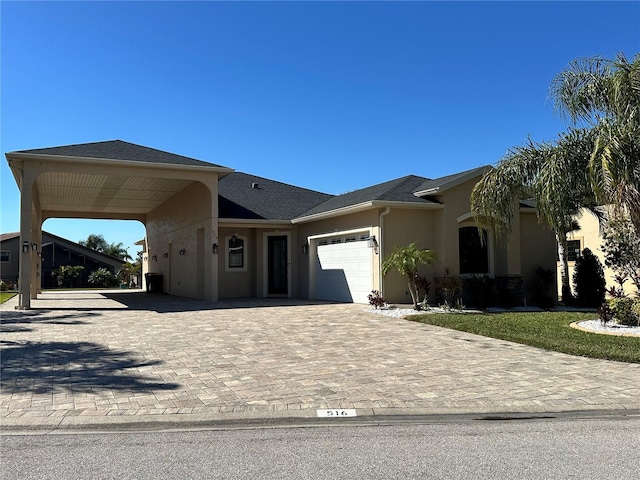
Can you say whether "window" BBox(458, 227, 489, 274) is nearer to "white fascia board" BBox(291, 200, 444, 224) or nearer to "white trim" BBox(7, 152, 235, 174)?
"white fascia board" BBox(291, 200, 444, 224)

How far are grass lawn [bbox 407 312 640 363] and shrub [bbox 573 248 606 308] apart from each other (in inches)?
95.1

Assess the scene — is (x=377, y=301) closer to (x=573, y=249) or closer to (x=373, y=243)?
(x=373, y=243)

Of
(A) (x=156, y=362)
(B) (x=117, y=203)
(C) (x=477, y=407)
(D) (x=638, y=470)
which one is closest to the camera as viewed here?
(D) (x=638, y=470)

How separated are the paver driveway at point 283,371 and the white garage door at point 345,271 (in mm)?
4604

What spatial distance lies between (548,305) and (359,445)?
13214 mm

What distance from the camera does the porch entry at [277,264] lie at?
810 inches

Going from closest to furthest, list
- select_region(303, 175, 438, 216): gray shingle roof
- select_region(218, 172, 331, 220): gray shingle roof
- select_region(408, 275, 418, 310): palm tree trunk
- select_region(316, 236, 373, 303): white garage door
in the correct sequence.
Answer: select_region(408, 275, 418, 310): palm tree trunk < select_region(303, 175, 438, 216): gray shingle roof < select_region(316, 236, 373, 303): white garage door < select_region(218, 172, 331, 220): gray shingle roof

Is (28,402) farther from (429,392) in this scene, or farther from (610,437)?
(610,437)

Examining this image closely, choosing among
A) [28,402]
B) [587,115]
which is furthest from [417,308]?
[28,402]

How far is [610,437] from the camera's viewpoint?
4.78 metres

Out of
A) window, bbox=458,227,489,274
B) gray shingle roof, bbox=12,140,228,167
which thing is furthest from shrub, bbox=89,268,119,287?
window, bbox=458,227,489,274

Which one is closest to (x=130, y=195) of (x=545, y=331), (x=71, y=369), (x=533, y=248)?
(x=71, y=369)

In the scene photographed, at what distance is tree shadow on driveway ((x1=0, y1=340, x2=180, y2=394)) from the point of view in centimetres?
643

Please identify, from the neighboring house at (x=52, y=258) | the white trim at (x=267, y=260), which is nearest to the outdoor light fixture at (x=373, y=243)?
the white trim at (x=267, y=260)
